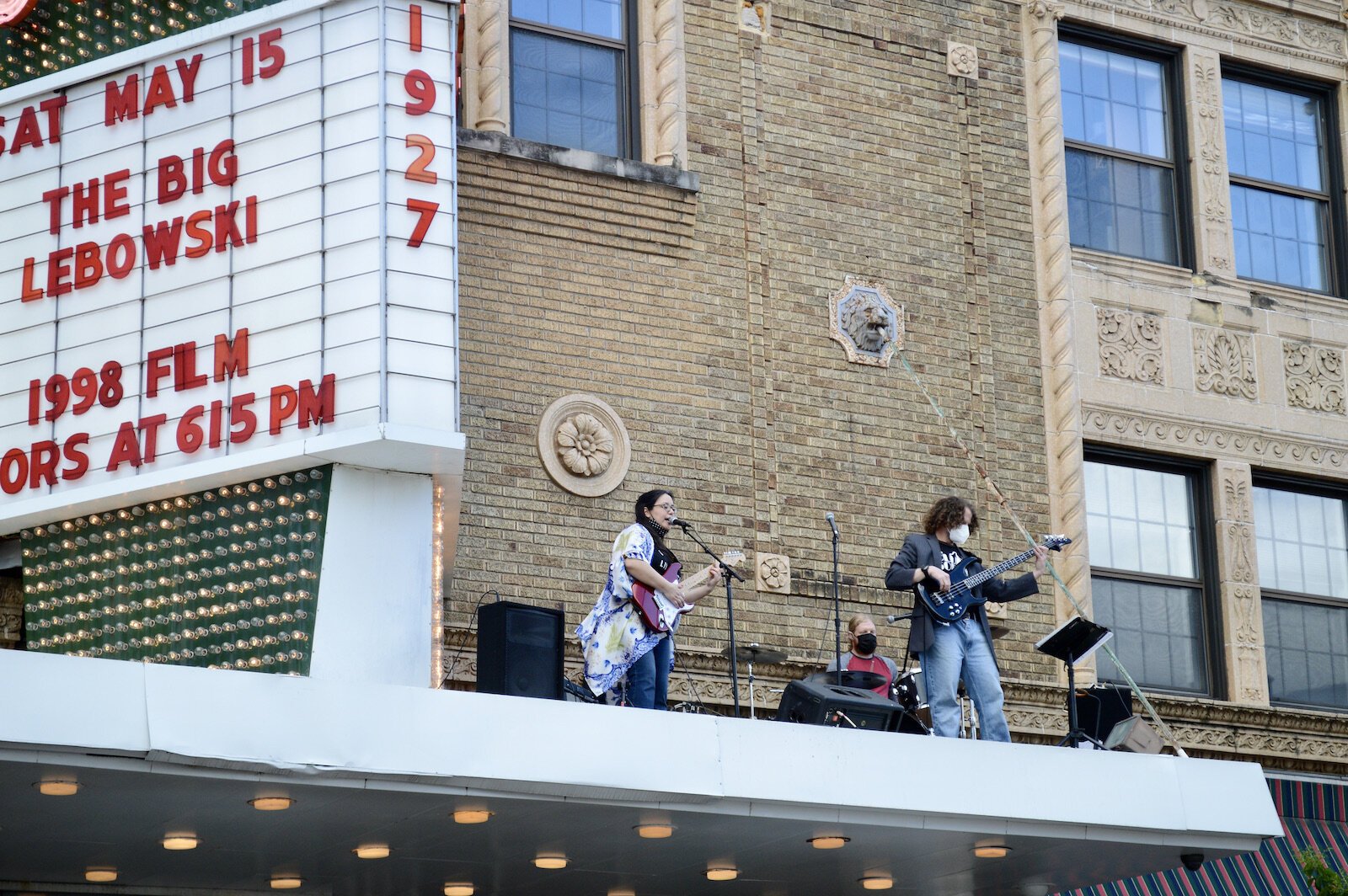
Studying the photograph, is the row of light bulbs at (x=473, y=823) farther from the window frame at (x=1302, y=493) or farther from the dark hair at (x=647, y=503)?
the window frame at (x=1302, y=493)

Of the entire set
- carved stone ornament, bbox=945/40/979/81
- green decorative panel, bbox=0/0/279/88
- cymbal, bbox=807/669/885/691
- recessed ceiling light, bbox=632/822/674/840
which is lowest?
recessed ceiling light, bbox=632/822/674/840

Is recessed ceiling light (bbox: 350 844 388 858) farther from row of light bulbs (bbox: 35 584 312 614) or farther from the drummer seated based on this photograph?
the drummer seated

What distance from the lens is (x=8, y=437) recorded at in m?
13.1

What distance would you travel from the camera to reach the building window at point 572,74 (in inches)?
655

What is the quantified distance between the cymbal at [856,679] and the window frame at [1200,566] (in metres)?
4.25

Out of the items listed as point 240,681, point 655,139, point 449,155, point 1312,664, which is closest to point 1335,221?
point 1312,664

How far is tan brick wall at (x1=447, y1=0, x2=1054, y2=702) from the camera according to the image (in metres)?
15.7

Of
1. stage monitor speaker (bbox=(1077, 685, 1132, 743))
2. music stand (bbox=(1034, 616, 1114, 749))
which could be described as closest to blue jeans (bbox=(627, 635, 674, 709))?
music stand (bbox=(1034, 616, 1114, 749))

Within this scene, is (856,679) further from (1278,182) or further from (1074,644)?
(1278,182)

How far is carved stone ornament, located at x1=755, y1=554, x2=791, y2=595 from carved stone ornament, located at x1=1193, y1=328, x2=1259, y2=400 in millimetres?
4659

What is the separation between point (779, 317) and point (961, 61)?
10.5 feet

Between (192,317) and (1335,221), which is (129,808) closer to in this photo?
(192,317)

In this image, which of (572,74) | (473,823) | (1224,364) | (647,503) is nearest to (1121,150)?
(1224,364)

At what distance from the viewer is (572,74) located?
16906 mm
